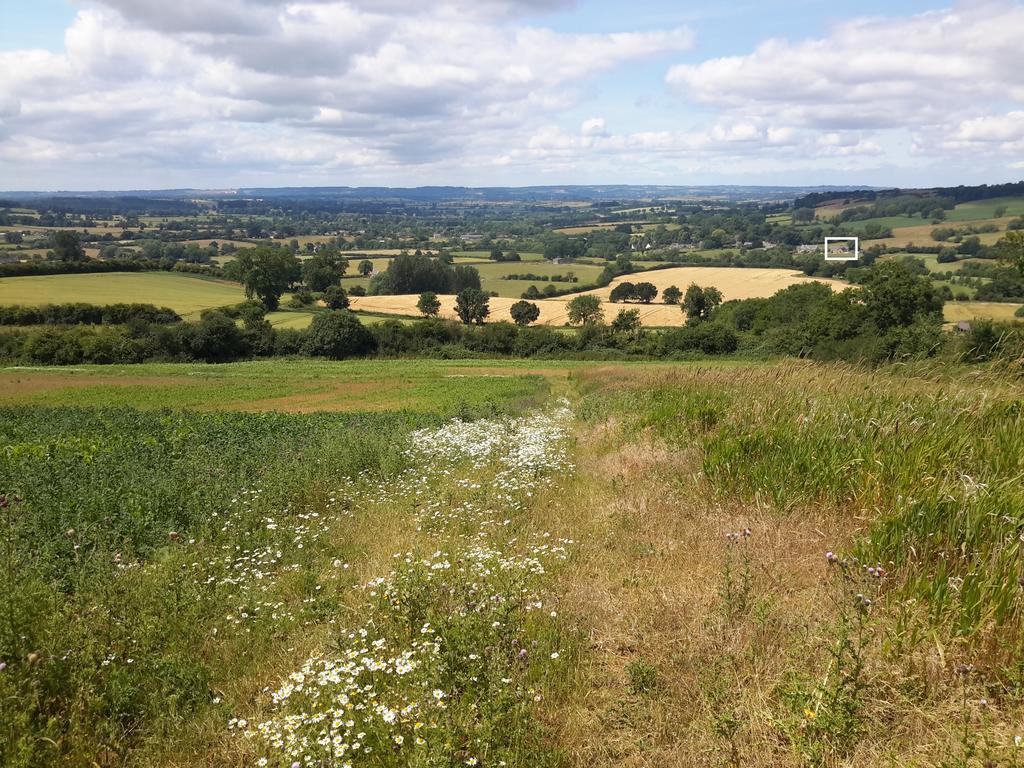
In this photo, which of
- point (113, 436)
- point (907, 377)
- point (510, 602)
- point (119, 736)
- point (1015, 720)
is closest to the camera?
point (1015, 720)

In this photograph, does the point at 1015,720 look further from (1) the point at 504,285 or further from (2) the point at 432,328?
(1) the point at 504,285

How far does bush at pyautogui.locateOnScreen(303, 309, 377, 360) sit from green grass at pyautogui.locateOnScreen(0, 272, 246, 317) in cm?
2188

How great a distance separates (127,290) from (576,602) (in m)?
105

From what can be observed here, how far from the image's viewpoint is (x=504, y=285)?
402 ft

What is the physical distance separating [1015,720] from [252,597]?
19.5 ft

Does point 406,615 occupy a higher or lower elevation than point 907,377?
lower

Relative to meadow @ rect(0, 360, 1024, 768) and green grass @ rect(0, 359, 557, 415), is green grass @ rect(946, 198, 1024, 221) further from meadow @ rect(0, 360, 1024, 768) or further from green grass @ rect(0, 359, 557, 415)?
meadow @ rect(0, 360, 1024, 768)

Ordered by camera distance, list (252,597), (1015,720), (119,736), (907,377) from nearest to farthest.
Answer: (1015,720), (119,736), (252,597), (907,377)

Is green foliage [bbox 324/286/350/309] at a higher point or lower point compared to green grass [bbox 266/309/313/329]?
higher

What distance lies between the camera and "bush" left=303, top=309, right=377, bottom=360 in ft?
235

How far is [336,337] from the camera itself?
7194cm

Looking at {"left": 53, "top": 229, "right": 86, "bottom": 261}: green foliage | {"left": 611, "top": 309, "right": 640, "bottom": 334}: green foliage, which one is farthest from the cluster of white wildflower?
{"left": 53, "top": 229, "right": 86, "bottom": 261}: green foliage

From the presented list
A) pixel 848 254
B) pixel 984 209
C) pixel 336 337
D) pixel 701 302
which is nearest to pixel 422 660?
pixel 336 337

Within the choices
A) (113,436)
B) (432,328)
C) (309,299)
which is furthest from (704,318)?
(113,436)
